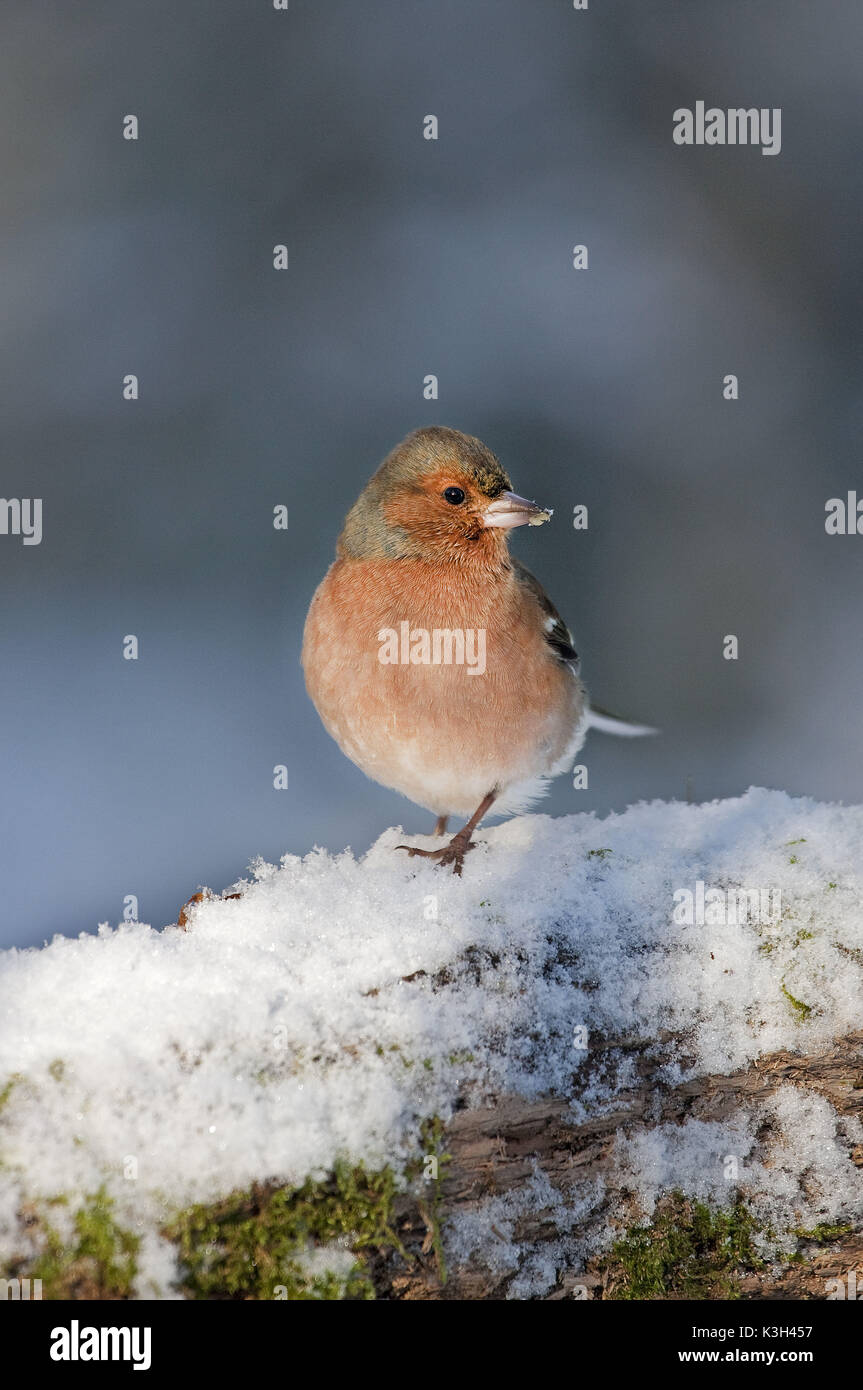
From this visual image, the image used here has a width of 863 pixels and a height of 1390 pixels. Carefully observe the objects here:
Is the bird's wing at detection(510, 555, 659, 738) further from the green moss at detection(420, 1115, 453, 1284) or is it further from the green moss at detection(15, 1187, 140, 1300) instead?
the green moss at detection(15, 1187, 140, 1300)

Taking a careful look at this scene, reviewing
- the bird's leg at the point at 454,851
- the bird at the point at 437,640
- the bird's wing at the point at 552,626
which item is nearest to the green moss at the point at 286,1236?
the bird's leg at the point at 454,851

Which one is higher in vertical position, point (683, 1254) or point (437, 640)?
point (437, 640)

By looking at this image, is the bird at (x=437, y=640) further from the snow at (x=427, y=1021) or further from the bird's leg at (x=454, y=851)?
the snow at (x=427, y=1021)

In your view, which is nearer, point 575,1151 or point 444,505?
point 575,1151

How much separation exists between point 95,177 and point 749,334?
13.3 ft

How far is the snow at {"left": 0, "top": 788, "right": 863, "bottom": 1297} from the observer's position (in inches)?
61.6

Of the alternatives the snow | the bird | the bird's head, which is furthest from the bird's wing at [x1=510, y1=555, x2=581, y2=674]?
the snow

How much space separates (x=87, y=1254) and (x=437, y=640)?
2153 millimetres

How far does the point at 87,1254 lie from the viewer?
1469mm

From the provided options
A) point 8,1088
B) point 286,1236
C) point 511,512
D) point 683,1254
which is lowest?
point 683,1254

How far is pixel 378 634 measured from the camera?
3250 millimetres

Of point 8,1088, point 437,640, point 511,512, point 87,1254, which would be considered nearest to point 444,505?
point 511,512

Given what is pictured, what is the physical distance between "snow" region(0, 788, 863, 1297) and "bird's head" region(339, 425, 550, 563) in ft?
4.44

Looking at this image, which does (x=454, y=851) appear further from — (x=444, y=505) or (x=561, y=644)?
(x=561, y=644)
